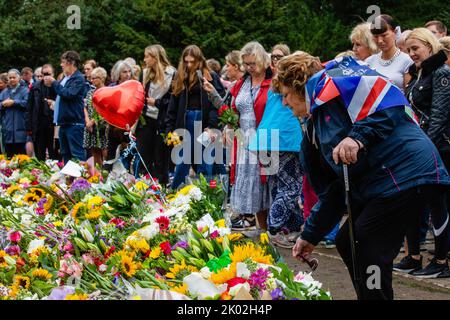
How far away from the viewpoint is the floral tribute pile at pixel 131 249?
3.21 meters

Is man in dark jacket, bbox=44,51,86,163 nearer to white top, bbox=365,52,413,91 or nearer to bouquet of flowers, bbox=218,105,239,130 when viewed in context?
bouquet of flowers, bbox=218,105,239,130

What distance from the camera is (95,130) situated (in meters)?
11.2

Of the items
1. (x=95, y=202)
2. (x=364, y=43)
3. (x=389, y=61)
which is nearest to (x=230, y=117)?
(x=364, y=43)

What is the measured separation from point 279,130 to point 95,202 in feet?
7.32

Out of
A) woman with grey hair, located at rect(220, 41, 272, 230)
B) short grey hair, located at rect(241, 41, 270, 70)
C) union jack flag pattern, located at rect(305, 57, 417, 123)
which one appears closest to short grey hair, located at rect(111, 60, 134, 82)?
woman with grey hair, located at rect(220, 41, 272, 230)

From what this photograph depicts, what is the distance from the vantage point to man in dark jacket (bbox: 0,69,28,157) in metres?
13.6

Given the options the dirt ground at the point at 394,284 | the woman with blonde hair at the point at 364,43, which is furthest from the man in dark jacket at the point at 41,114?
the dirt ground at the point at 394,284

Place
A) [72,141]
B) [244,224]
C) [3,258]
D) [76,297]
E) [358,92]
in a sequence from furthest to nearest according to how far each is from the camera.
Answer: [72,141], [244,224], [3,258], [358,92], [76,297]

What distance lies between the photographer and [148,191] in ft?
19.3

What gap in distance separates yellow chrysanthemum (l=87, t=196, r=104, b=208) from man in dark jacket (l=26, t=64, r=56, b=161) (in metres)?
7.37

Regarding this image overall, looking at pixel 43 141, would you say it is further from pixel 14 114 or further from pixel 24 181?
pixel 24 181

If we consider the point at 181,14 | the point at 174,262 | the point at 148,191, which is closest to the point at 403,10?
the point at 181,14
